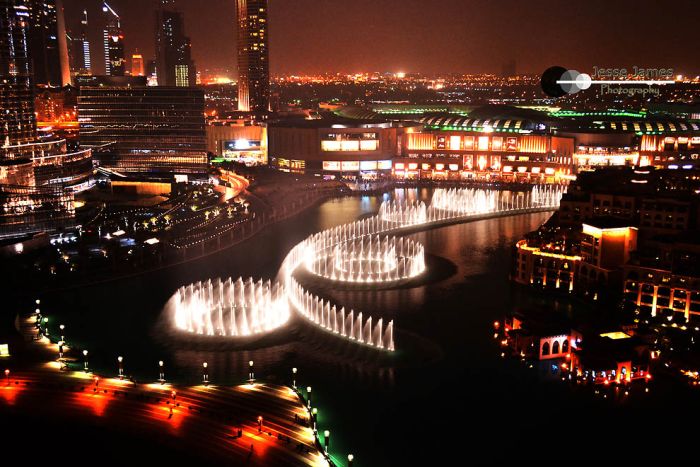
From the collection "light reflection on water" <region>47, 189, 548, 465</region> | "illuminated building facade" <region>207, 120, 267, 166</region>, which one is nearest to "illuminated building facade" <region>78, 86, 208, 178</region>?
"illuminated building facade" <region>207, 120, 267, 166</region>

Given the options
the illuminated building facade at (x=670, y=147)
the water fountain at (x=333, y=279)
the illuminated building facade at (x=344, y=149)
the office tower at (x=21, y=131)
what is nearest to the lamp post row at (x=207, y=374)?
the water fountain at (x=333, y=279)

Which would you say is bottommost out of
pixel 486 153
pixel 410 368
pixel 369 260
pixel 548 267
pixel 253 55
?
pixel 410 368

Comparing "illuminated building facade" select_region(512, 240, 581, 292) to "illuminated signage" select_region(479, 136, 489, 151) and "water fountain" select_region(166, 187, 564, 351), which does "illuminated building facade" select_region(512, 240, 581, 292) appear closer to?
"water fountain" select_region(166, 187, 564, 351)

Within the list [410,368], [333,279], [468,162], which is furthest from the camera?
[468,162]

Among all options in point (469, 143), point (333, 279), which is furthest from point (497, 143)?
point (333, 279)

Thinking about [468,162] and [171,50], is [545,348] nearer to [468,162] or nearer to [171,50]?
[468,162]
